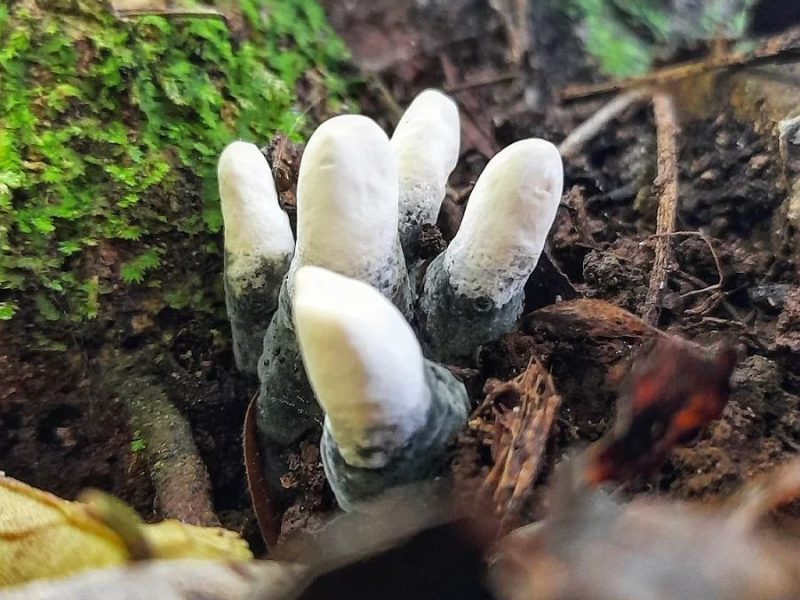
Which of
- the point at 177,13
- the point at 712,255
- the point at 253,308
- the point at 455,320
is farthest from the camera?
the point at 177,13

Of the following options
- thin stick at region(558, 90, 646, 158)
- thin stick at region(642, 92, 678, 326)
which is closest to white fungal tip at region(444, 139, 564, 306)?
thin stick at region(642, 92, 678, 326)

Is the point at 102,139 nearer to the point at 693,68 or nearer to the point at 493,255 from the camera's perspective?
the point at 493,255

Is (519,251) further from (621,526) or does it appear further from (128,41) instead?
(128,41)

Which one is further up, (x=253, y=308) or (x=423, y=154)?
(x=423, y=154)

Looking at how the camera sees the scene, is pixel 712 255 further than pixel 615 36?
No

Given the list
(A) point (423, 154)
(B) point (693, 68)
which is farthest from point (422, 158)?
(B) point (693, 68)

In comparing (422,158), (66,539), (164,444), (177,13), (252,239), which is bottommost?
(164,444)

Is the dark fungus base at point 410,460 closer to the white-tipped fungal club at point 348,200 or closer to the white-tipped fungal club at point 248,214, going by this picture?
the white-tipped fungal club at point 348,200
